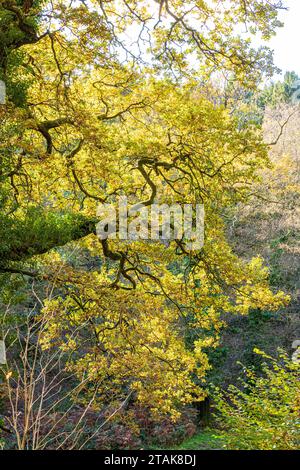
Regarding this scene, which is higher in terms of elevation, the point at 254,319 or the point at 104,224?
the point at 104,224

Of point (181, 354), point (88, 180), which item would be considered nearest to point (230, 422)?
point (181, 354)

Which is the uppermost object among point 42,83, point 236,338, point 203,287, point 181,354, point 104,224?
point 42,83

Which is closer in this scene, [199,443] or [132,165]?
[132,165]

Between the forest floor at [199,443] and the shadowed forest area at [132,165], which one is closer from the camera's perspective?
the shadowed forest area at [132,165]

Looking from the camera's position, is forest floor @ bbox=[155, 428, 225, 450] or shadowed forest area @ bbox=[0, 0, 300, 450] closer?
shadowed forest area @ bbox=[0, 0, 300, 450]

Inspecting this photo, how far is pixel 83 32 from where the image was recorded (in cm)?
509

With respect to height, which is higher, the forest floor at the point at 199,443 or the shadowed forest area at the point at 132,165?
the shadowed forest area at the point at 132,165

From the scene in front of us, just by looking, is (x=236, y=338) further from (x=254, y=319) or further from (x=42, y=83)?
(x=42, y=83)

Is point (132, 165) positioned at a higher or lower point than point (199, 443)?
higher

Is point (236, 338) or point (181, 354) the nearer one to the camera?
point (181, 354)

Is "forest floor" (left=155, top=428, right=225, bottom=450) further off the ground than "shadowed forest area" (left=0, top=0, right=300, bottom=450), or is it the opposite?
"shadowed forest area" (left=0, top=0, right=300, bottom=450)

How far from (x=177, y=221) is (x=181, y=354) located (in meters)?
2.01
